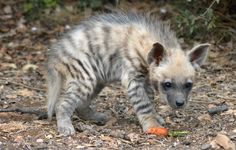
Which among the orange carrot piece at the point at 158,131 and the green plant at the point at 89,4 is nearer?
the orange carrot piece at the point at 158,131

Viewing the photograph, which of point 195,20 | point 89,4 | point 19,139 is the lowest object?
point 19,139

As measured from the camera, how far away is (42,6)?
1099 centimetres

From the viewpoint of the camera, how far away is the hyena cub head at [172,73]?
5973 mm

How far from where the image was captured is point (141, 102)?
6.23 meters

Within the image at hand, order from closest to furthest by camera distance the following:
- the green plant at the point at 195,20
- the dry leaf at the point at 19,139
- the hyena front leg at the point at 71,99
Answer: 1. the dry leaf at the point at 19,139
2. the hyena front leg at the point at 71,99
3. the green plant at the point at 195,20

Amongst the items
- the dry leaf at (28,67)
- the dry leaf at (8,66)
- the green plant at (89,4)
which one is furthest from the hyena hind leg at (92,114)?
the green plant at (89,4)

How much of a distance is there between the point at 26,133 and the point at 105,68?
115 cm

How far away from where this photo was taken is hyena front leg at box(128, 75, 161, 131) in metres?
6.19

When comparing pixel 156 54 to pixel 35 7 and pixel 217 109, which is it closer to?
pixel 217 109

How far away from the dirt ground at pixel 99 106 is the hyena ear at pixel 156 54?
701 millimetres

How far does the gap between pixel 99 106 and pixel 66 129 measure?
1424 millimetres

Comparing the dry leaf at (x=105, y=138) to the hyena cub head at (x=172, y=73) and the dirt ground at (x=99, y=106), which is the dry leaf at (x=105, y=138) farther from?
the hyena cub head at (x=172, y=73)

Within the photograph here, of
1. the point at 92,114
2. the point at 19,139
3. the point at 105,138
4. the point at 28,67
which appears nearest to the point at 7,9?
the point at 28,67

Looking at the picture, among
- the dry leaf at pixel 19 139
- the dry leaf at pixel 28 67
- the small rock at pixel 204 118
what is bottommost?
the dry leaf at pixel 19 139
